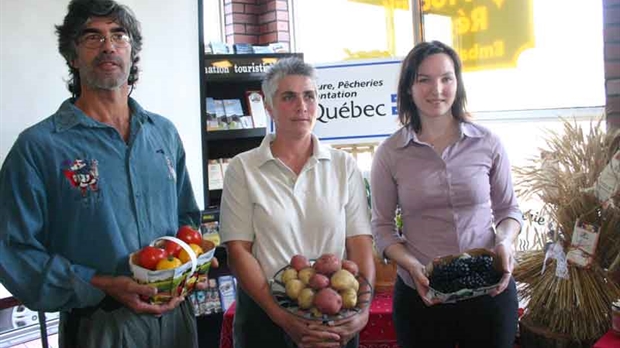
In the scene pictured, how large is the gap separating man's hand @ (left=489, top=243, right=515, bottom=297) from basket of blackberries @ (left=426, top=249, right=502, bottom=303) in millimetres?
14

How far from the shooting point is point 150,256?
1536 millimetres

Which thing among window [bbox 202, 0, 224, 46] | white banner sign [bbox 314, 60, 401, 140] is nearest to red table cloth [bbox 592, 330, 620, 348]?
white banner sign [bbox 314, 60, 401, 140]

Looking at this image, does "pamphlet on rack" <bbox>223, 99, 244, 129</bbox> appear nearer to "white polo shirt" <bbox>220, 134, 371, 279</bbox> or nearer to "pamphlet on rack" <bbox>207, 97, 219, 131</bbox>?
"pamphlet on rack" <bbox>207, 97, 219, 131</bbox>

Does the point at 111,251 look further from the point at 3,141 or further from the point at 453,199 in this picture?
the point at 3,141

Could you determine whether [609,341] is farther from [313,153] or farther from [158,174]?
[158,174]

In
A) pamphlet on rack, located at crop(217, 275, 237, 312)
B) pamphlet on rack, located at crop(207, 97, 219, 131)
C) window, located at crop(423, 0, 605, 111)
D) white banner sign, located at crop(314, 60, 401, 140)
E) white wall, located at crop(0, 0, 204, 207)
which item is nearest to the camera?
white wall, located at crop(0, 0, 204, 207)

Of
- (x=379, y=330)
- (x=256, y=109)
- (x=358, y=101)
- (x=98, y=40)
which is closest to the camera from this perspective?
(x=98, y=40)

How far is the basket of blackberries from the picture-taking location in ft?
5.76

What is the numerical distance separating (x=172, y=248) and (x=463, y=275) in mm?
818

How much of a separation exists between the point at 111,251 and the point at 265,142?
0.57 m

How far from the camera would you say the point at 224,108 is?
145 inches

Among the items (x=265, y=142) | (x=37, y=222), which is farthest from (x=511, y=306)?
(x=37, y=222)

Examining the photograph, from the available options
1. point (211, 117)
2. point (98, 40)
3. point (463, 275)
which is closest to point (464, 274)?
point (463, 275)

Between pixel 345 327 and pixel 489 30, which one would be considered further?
pixel 489 30
